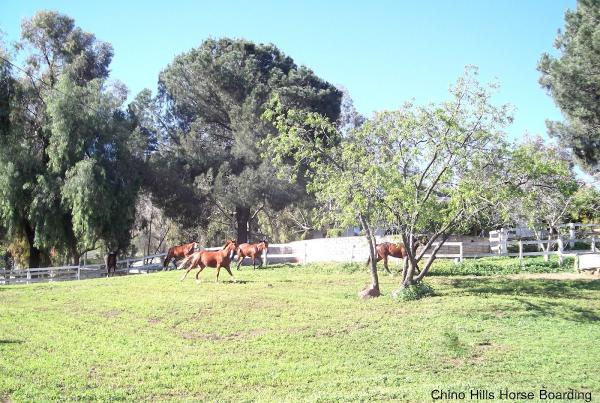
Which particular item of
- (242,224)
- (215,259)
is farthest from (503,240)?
(242,224)

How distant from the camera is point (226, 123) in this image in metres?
41.6

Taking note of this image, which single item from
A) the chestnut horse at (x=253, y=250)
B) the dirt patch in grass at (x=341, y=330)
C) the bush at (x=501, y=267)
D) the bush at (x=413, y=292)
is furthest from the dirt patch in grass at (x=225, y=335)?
the chestnut horse at (x=253, y=250)

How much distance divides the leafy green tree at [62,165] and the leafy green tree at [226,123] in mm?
4673

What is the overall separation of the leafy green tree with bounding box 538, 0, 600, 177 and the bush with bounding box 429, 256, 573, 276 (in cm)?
535

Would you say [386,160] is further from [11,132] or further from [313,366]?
[11,132]

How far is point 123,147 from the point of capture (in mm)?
35406

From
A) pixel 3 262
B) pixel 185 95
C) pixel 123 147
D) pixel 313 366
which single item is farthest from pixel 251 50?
pixel 313 366

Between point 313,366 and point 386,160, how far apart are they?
8.46 m

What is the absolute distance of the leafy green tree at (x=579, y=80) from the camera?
21672 millimetres

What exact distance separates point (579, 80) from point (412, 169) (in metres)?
8.96

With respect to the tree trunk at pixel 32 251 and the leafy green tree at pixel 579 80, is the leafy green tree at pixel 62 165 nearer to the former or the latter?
the tree trunk at pixel 32 251

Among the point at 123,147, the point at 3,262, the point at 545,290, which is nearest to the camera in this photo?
the point at 545,290

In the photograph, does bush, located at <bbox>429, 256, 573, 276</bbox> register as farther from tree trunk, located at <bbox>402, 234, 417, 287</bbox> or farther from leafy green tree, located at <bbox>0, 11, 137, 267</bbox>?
leafy green tree, located at <bbox>0, 11, 137, 267</bbox>

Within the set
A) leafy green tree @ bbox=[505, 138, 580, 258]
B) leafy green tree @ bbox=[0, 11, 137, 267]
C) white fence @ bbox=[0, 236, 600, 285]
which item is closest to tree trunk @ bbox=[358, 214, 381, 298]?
leafy green tree @ bbox=[505, 138, 580, 258]
